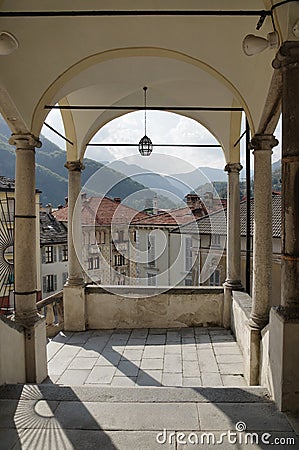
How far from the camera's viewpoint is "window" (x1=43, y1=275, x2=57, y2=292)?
24.2m

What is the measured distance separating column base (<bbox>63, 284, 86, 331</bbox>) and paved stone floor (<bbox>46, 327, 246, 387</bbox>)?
204 millimetres

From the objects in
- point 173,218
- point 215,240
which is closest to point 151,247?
point 173,218

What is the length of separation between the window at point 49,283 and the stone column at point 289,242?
22588 mm

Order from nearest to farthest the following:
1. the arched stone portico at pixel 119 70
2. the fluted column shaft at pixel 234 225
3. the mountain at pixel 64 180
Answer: the arched stone portico at pixel 119 70
the fluted column shaft at pixel 234 225
the mountain at pixel 64 180

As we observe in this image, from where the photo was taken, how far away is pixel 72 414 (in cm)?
279

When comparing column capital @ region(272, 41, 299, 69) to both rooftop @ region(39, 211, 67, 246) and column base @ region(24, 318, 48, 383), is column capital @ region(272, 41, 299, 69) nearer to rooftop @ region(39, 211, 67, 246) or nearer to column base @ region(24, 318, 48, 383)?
column base @ region(24, 318, 48, 383)

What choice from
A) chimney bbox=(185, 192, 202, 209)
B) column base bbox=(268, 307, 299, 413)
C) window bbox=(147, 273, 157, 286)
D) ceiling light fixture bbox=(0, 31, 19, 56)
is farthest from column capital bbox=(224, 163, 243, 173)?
window bbox=(147, 273, 157, 286)

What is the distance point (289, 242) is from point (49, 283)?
2347cm

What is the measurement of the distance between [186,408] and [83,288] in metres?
4.29

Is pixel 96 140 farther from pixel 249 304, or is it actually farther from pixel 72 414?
pixel 72 414

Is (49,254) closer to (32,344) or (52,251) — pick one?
(52,251)

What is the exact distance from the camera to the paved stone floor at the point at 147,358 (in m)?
4.77

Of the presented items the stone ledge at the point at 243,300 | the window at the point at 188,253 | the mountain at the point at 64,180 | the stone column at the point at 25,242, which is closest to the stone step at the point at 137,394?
the stone column at the point at 25,242

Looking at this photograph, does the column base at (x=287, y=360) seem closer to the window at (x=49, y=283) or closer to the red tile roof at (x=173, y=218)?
the red tile roof at (x=173, y=218)
